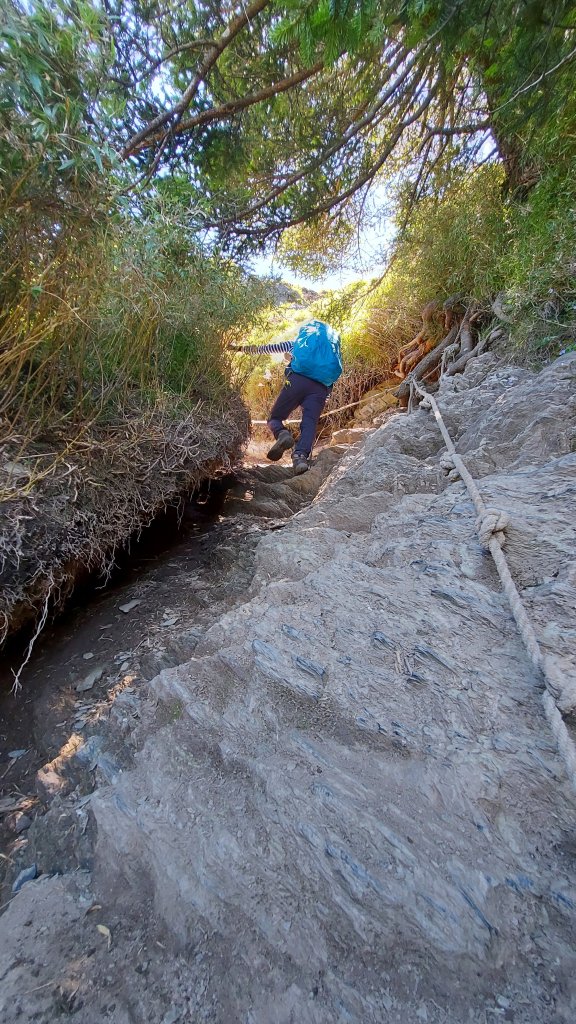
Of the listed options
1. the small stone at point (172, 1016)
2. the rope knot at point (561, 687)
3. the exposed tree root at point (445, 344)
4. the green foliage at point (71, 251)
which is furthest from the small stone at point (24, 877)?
the exposed tree root at point (445, 344)

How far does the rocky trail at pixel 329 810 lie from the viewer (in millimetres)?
840

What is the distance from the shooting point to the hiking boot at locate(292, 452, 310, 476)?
442 cm

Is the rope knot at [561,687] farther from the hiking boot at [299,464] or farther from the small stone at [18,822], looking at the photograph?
the hiking boot at [299,464]

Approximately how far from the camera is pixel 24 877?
132 cm

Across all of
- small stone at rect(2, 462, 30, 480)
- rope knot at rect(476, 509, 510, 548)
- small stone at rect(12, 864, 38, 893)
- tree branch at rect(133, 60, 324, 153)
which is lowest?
small stone at rect(12, 864, 38, 893)

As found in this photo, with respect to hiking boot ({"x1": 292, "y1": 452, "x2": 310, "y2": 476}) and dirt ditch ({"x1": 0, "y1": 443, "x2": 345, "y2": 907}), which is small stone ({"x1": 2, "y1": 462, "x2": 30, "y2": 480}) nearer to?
dirt ditch ({"x1": 0, "y1": 443, "x2": 345, "y2": 907})

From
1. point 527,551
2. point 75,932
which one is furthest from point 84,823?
point 527,551

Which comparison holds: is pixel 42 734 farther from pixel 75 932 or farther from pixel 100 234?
pixel 100 234

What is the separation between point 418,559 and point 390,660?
510mm

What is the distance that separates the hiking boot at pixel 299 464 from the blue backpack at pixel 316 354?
95 cm

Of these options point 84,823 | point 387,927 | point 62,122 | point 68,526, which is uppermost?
point 62,122

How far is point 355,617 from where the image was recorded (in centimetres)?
148

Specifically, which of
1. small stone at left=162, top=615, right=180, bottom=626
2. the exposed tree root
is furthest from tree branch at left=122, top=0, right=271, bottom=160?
small stone at left=162, top=615, right=180, bottom=626

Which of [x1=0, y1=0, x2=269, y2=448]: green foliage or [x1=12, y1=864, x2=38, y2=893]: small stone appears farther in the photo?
[x1=0, y1=0, x2=269, y2=448]: green foliage
